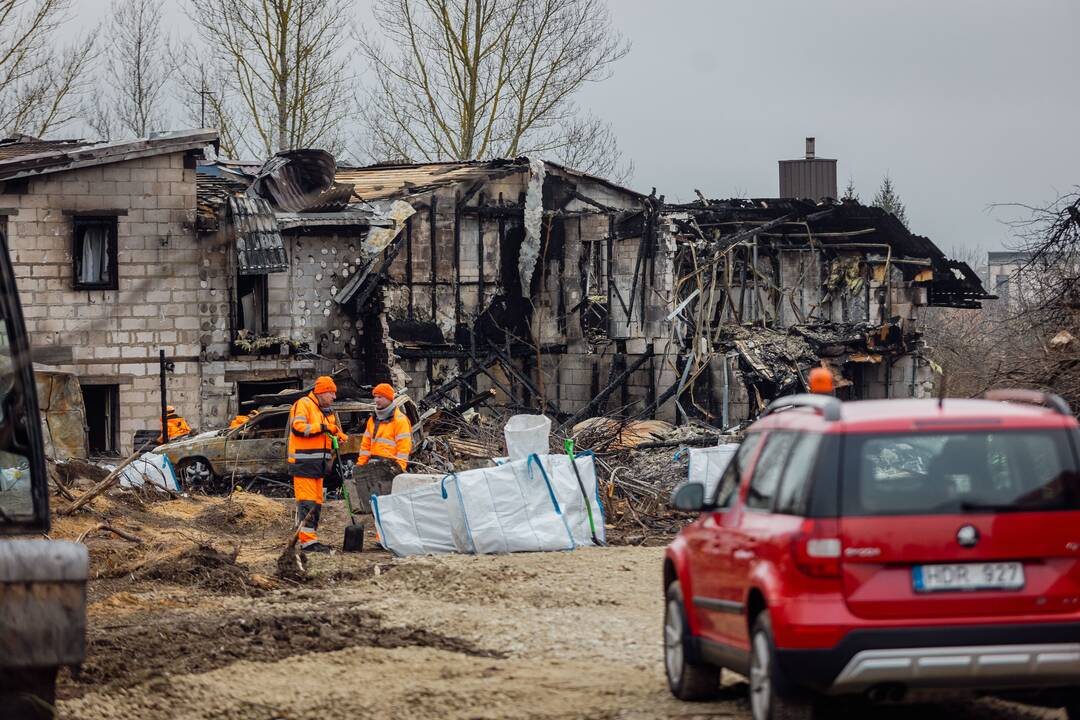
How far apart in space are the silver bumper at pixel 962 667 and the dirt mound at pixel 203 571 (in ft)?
26.3

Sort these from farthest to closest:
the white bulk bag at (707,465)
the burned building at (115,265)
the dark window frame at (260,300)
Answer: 1. the dark window frame at (260,300)
2. the burned building at (115,265)
3. the white bulk bag at (707,465)

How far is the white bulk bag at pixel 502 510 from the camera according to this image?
613 inches

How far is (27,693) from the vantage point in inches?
243

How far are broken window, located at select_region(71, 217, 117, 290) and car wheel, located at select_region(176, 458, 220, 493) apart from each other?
18.3 ft

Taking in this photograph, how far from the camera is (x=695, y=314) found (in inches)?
1304

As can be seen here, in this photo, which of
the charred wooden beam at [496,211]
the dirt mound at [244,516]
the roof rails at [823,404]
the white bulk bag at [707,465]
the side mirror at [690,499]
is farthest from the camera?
the charred wooden beam at [496,211]

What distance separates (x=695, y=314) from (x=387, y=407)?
53.5ft

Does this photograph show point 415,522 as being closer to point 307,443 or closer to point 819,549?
point 307,443

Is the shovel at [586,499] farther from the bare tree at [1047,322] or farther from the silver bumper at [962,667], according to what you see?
the silver bumper at [962,667]

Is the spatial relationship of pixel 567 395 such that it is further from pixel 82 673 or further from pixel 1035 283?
pixel 82 673

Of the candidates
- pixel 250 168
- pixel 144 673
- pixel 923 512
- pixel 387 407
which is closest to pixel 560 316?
pixel 250 168

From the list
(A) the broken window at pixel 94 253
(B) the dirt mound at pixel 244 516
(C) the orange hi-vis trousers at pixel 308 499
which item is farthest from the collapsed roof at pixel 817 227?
(C) the orange hi-vis trousers at pixel 308 499

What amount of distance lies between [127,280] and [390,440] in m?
13.6

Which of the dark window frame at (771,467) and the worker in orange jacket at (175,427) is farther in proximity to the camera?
the worker in orange jacket at (175,427)
